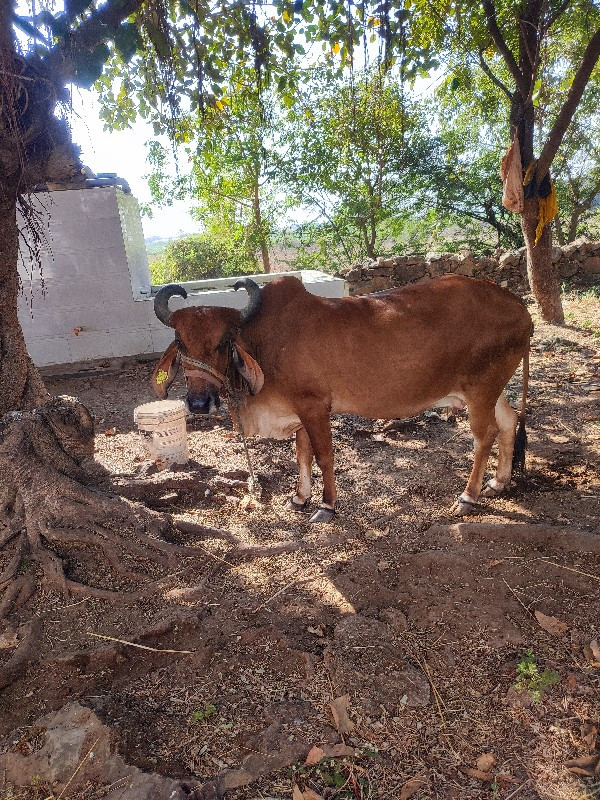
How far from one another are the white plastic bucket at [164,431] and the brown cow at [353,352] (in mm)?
1080

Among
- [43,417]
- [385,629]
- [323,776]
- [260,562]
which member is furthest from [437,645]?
[43,417]

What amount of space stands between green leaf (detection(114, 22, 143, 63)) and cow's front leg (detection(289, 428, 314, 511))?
277 cm

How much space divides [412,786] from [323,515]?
2055 millimetres

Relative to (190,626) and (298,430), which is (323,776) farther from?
(298,430)

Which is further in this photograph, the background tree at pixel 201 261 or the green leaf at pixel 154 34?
the background tree at pixel 201 261

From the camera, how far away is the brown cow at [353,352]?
3611 millimetres

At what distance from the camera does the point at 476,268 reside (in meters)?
11.7

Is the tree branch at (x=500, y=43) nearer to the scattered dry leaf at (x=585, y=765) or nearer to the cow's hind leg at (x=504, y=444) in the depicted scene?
the cow's hind leg at (x=504, y=444)

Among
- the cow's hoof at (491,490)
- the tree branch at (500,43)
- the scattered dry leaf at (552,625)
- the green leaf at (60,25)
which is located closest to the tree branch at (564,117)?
the tree branch at (500,43)

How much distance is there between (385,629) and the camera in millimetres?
2725

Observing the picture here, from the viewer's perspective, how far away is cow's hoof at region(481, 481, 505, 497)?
4138 millimetres

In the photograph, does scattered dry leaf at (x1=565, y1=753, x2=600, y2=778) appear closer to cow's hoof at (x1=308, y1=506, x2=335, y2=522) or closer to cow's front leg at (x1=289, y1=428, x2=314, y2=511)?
cow's hoof at (x1=308, y1=506, x2=335, y2=522)

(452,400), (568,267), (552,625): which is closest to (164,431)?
(452,400)

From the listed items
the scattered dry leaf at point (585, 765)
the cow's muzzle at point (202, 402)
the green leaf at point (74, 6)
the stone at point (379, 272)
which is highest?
the green leaf at point (74, 6)
